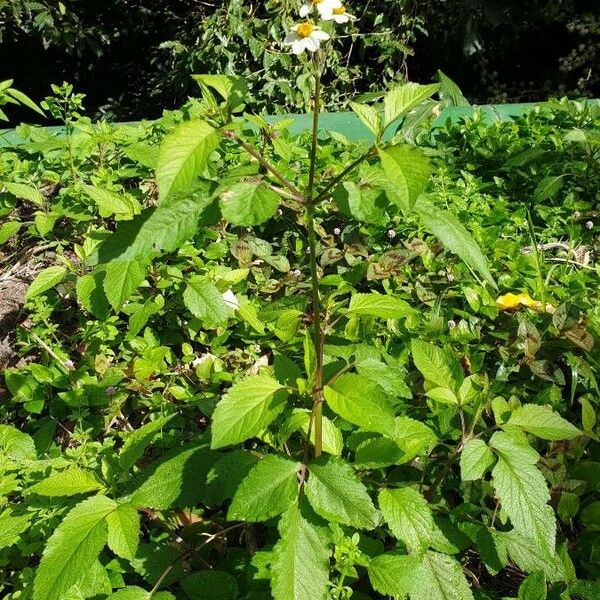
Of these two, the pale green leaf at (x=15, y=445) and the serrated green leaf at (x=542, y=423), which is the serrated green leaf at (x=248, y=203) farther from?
the pale green leaf at (x=15, y=445)

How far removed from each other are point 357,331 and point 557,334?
56cm

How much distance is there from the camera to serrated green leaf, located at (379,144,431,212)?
1.01 meters

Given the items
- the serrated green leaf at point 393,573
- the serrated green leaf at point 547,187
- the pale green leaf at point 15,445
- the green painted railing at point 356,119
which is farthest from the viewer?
the green painted railing at point 356,119

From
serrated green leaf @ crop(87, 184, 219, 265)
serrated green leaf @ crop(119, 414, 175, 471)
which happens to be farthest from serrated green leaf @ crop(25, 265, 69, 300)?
serrated green leaf @ crop(87, 184, 219, 265)

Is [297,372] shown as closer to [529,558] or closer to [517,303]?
[529,558]

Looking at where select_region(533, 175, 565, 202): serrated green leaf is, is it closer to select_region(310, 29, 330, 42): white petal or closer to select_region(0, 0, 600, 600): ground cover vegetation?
select_region(0, 0, 600, 600): ground cover vegetation

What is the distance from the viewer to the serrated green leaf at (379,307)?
147 centimetres

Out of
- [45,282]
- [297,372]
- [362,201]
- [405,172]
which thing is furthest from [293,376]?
[45,282]

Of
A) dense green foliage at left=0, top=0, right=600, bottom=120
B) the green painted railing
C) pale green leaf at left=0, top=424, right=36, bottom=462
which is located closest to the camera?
pale green leaf at left=0, top=424, right=36, bottom=462

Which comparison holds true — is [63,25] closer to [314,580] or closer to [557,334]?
[557,334]

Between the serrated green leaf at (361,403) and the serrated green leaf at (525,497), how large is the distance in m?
0.26

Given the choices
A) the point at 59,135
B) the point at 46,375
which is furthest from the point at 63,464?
the point at 59,135

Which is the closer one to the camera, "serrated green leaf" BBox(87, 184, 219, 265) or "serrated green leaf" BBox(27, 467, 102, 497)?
"serrated green leaf" BBox(87, 184, 219, 265)

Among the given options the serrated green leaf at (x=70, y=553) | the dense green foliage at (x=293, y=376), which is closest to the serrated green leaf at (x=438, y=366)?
the dense green foliage at (x=293, y=376)
